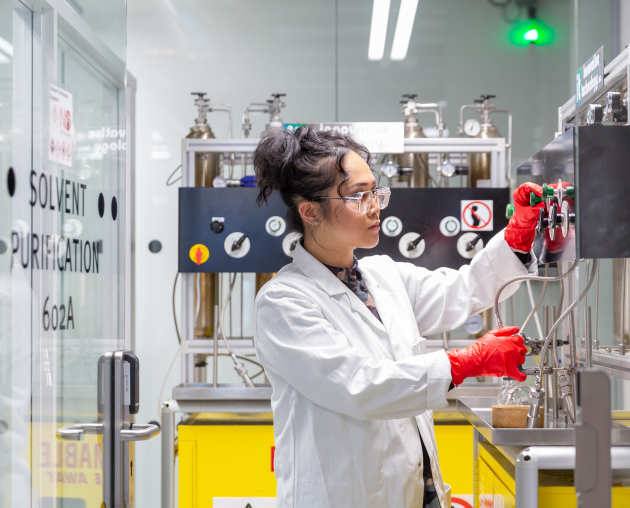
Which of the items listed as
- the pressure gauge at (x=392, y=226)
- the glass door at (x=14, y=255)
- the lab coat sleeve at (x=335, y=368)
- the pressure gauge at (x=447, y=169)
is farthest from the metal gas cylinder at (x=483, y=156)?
the glass door at (x=14, y=255)

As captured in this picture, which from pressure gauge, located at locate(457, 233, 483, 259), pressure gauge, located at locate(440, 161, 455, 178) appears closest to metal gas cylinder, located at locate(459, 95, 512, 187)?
pressure gauge, located at locate(440, 161, 455, 178)

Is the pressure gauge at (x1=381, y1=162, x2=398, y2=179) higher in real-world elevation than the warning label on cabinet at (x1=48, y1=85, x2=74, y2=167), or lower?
higher

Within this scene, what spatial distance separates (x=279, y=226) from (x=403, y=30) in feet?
4.80

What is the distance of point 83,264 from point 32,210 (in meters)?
0.24

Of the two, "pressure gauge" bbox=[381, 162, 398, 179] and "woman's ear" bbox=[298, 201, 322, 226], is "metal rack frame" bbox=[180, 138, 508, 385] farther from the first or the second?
"woman's ear" bbox=[298, 201, 322, 226]

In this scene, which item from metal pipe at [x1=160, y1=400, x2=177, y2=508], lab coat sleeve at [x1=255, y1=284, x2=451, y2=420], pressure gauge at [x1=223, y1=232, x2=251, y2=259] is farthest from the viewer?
pressure gauge at [x1=223, y1=232, x2=251, y2=259]

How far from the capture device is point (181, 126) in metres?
3.58

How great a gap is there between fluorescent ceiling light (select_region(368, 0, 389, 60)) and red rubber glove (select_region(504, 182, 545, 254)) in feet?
6.96

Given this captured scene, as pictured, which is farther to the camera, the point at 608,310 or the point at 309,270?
the point at 608,310

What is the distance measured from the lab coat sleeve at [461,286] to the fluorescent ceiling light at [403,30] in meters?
1.93

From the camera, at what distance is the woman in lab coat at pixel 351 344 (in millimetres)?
1424

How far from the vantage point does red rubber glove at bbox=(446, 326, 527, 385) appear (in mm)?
1409

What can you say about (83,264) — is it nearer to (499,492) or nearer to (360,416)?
(360,416)

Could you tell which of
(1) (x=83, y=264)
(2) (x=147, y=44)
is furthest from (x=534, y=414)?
(2) (x=147, y=44)
